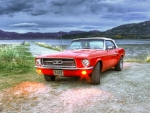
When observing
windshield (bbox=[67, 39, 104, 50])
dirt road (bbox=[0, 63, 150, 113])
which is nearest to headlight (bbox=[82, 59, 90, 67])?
dirt road (bbox=[0, 63, 150, 113])

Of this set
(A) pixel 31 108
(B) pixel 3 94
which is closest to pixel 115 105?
(A) pixel 31 108

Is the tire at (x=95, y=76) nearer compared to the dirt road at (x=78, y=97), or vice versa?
the dirt road at (x=78, y=97)

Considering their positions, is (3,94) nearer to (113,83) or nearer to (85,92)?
(85,92)

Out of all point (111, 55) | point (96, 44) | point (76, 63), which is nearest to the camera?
point (76, 63)

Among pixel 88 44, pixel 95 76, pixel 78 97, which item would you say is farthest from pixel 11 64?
pixel 78 97

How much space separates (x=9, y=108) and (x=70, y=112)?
1348 millimetres

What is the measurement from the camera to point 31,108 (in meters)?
5.39

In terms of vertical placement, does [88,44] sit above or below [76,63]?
above

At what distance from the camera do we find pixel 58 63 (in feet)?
24.3

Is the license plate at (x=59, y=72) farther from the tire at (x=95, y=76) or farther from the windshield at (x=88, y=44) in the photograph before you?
the windshield at (x=88, y=44)

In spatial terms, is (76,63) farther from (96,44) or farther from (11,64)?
(11,64)

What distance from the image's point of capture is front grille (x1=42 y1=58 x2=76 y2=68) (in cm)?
727

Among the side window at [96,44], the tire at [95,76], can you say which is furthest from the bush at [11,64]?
the tire at [95,76]

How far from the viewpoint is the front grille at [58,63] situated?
727 centimetres
